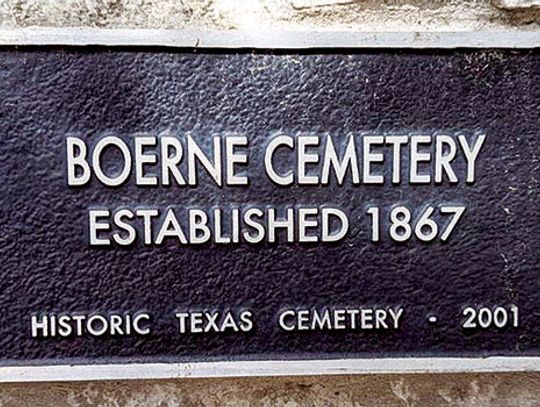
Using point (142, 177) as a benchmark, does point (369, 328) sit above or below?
below

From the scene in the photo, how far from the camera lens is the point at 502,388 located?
1.09 m

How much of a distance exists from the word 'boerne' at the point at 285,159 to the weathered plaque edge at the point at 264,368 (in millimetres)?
245

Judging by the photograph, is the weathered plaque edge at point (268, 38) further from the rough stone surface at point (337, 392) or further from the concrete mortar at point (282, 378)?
the rough stone surface at point (337, 392)

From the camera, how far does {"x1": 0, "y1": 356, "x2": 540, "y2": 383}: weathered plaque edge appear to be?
1023 mm

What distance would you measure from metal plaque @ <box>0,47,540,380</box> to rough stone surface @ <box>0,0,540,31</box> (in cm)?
5

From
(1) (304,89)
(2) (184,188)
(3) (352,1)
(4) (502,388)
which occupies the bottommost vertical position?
(4) (502,388)

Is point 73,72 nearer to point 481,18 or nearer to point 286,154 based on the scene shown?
point 286,154

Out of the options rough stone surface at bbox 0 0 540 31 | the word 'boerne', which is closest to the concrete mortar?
rough stone surface at bbox 0 0 540 31

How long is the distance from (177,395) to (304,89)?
1.51ft

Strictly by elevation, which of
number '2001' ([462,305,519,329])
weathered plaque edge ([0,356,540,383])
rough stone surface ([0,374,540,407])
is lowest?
rough stone surface ([0,374,540,407])

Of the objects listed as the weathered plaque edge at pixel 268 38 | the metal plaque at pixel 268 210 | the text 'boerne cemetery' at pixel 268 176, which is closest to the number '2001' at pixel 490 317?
the metal plaque at pixel 268 210

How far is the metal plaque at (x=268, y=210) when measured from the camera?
1004 millimetres

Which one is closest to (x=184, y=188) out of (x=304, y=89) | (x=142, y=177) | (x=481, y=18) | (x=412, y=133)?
(x=142, y=177)

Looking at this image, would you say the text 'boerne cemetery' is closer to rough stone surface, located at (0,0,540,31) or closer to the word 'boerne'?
the word 'boerne'
